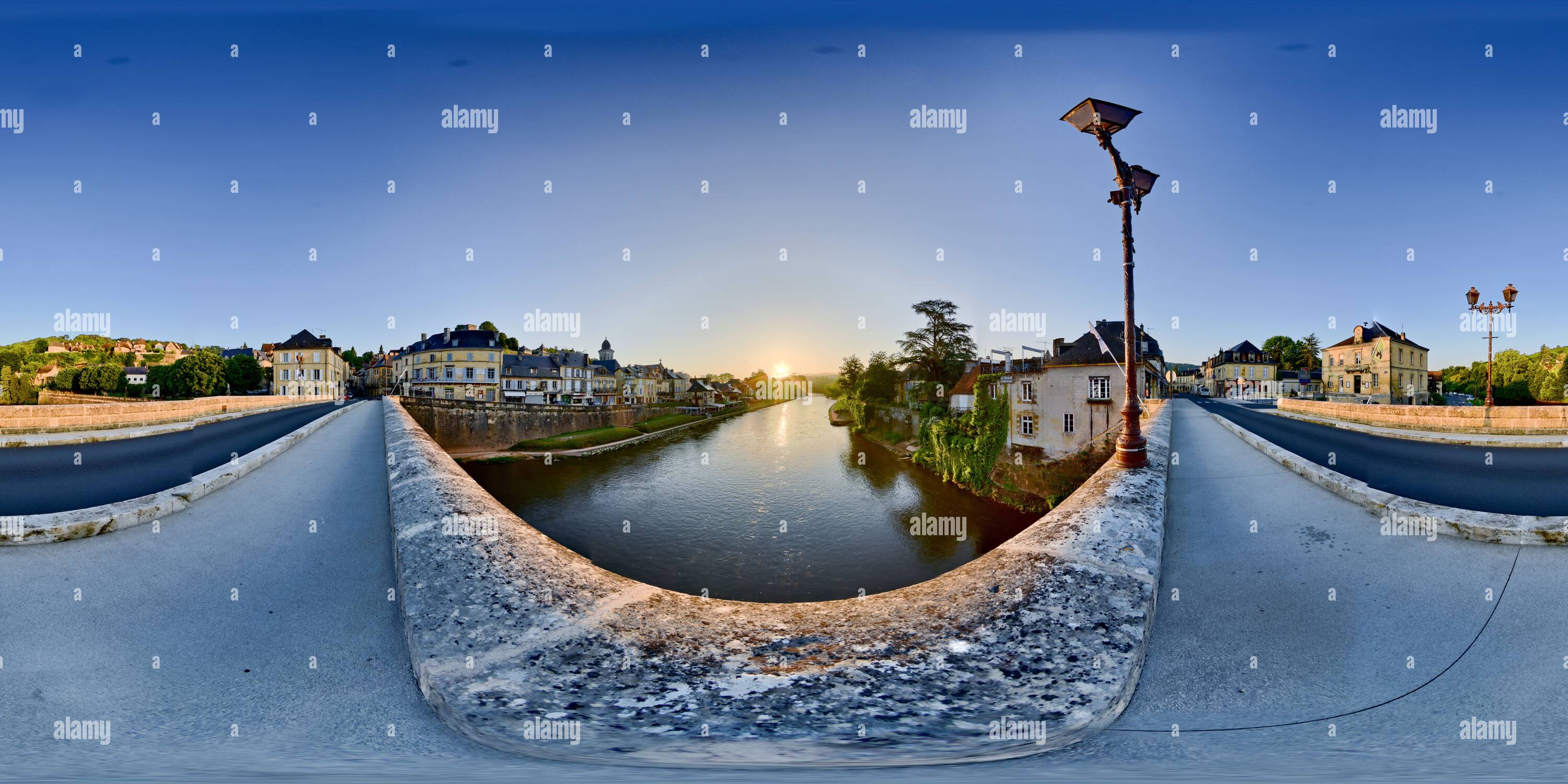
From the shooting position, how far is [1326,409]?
2244 cm

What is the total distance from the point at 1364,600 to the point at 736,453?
4193 cm

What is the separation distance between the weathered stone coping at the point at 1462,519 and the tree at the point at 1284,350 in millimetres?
86602

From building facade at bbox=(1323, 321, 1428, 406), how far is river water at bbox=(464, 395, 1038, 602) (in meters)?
37.6

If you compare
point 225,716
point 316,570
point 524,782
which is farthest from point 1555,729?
point 316,570

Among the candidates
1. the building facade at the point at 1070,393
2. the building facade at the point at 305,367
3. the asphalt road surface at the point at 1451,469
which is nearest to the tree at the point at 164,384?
Answer: the building facade at the point at 305,367

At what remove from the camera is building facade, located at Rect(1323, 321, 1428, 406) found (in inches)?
1634

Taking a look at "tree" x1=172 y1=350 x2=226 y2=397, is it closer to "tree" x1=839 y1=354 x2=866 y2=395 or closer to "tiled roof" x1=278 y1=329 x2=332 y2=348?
"tiled roof" x1=278 y1=329 x2=332 y2=348

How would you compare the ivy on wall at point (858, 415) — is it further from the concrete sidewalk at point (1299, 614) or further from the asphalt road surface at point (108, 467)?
the concrete sidewalk at point (1299, 614)

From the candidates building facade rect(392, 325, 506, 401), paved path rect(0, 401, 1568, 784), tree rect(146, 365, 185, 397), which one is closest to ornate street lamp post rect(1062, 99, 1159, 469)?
paved path rect(0, 401, 1568, 784)

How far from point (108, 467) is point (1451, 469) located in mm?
20627

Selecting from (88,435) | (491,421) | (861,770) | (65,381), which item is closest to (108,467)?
(88,435)

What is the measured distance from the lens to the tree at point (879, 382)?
2341 inches

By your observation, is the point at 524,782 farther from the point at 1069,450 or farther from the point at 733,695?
the point at 1069,450

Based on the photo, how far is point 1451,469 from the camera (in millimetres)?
8164
